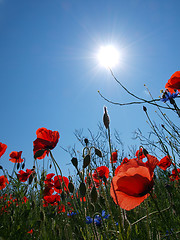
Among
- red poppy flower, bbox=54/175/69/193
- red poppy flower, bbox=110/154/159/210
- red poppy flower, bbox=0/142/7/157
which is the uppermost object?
red poppy flower, bbox=0/142/7/157

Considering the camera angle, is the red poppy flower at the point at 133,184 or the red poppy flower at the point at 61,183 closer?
the red poppy flower at the point at 133,184

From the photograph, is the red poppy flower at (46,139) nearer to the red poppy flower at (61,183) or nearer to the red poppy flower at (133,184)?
the red poppy flower at (61,183)

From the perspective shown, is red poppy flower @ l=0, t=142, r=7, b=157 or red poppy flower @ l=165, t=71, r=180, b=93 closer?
red poppy flower @ l=165, t=71, r=180, b=93

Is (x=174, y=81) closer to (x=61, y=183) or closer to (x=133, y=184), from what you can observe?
(x=133, y=184)

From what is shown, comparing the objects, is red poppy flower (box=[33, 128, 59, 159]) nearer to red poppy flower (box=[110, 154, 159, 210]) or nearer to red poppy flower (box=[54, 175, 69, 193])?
red poppy flower (box=[54, 175, 69, 193])

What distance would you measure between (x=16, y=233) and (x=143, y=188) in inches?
56.0

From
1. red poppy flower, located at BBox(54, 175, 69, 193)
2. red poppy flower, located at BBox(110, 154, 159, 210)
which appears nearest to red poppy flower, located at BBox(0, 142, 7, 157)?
Result: red poppy flower, located at BBox(54, 175, 69, 193)

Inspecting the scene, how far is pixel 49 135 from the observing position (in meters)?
1.50

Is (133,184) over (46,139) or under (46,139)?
under

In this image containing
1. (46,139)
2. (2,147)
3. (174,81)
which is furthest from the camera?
(2,147)

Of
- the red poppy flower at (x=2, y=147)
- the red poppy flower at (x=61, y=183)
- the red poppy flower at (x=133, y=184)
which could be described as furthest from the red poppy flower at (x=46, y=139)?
the red poppy flower at (x=133, y=184)

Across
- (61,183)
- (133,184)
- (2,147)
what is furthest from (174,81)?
(2,147)

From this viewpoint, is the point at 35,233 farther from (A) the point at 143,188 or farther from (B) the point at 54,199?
(A) the point at 143,188

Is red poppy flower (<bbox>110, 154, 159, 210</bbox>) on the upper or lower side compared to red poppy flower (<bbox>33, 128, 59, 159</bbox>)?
lower
